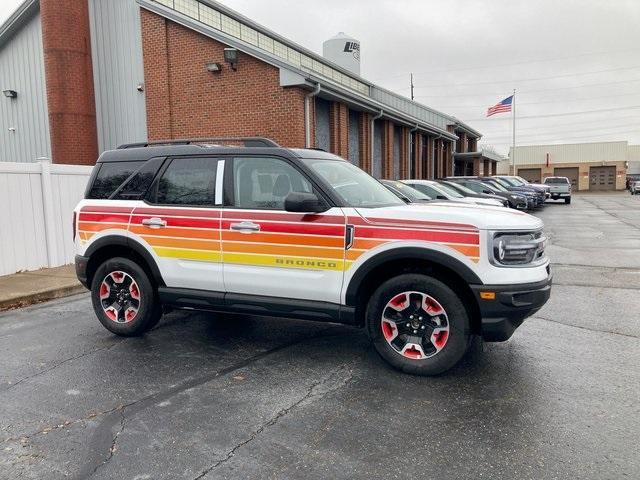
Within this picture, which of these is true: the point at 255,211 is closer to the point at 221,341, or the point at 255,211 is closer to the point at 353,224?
the point at 353,224

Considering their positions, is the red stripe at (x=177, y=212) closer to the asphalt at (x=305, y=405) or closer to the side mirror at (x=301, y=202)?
the side mirror at (x=301, y=202)

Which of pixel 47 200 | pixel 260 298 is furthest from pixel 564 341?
pixel 47 200

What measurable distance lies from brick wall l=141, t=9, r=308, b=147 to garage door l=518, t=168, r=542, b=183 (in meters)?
63.3

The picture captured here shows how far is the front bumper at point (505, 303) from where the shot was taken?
156 inches

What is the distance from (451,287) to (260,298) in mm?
1690

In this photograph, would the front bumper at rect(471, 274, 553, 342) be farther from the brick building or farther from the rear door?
the brick building

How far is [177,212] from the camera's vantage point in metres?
5.01

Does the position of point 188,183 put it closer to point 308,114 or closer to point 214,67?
point 308,114

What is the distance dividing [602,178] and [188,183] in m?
75.4

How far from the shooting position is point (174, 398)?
3902mm

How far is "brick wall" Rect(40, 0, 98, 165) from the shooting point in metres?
16.7

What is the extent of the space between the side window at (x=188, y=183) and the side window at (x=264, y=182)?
0.28 m

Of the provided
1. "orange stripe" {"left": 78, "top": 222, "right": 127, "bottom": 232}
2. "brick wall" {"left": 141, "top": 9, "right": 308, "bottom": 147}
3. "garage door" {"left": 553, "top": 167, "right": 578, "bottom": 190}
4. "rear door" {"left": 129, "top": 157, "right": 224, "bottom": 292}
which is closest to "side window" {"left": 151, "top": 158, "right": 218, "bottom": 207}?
"rear door" {"left": 129, "top": 157, "right": 224, "bottom": 292}

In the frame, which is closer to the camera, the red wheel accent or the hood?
the hood
